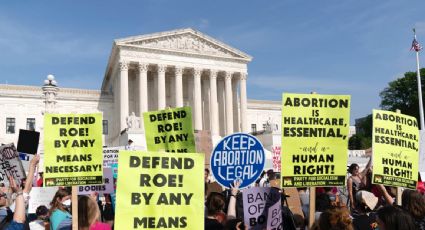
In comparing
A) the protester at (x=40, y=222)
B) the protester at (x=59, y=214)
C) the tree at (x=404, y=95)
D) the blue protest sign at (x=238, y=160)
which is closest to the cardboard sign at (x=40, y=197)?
the protester at (x=40, y=222)

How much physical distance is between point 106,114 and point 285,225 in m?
61.1

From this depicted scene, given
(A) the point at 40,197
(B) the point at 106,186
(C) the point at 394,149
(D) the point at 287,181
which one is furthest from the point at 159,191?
(A) the point at 40,197

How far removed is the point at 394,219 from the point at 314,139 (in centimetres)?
228

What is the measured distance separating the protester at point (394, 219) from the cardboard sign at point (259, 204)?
2151 millimetres

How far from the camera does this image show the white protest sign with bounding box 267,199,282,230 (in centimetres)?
620

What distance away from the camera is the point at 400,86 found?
7650 cm

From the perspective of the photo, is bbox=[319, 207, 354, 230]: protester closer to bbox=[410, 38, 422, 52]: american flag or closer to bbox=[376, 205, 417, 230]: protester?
bbox=[376, 205, 417, 230]: protester

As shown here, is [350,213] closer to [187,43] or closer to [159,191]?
[159,191]

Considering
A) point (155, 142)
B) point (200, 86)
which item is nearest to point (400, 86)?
point (200, 86)

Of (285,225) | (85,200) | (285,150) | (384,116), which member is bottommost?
(285,225)

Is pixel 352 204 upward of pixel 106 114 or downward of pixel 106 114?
downward

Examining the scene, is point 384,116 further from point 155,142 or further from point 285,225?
point 155,142

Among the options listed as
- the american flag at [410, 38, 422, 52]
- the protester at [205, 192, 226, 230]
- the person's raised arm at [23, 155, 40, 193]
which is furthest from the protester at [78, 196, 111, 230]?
the american flag at [410, 38, 422, 52]

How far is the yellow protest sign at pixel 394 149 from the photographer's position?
21.5 ft
